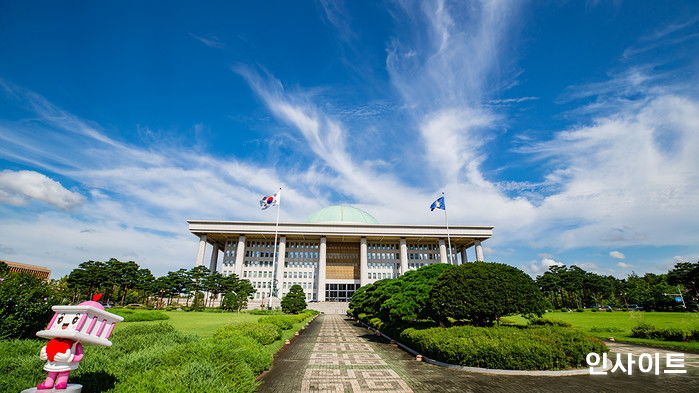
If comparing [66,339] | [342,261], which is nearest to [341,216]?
[342,261]

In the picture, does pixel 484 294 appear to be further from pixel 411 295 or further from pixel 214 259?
pixel 214 259

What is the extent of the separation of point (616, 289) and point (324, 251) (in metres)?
77.7

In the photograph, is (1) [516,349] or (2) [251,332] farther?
(2) [251,332]

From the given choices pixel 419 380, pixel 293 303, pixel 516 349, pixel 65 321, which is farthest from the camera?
pixel 293 303

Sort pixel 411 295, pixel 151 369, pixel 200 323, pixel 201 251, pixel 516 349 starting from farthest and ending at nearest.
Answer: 1. pixel 201 251
2. pixel 200 323
3. pixel 411 295
4. pixel 516 349
5. pixel 151 369

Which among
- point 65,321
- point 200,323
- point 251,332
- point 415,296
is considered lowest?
point 200,323

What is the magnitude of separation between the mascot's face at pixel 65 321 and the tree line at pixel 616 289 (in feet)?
217

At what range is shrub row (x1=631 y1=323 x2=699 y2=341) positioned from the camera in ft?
57.6

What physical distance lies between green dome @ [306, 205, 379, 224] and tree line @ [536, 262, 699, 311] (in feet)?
152

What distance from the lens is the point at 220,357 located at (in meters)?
8.67

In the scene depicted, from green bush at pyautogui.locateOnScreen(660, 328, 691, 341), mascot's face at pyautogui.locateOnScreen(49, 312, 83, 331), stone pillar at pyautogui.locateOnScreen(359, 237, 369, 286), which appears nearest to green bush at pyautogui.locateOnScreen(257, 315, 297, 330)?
mascot's face at pyautogui.locateOnScreen(49, 312, 83, 331)

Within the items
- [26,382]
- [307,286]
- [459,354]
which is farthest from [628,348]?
[307,286]

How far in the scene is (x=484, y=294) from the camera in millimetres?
15789

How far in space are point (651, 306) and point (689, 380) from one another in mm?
55277
